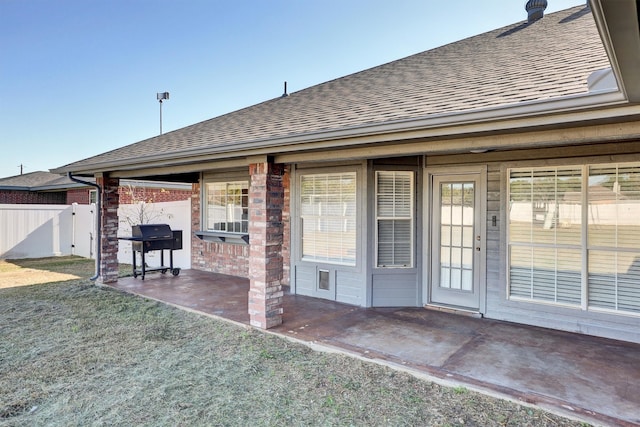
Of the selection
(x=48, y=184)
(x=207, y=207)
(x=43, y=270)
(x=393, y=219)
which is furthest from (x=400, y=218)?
(x=48, y=184)

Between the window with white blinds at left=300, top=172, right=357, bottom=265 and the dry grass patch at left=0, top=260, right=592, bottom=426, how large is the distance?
2140 mm

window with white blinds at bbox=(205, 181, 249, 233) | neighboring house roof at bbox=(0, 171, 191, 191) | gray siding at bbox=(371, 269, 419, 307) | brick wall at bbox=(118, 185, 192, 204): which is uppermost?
neighboring house roof at bbox=(0, 171, 191, 191)

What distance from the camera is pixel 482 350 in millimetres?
4266

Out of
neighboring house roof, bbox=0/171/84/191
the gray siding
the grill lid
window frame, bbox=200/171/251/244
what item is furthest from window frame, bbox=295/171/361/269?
neighboring house roof, bbox=0/171/84/191

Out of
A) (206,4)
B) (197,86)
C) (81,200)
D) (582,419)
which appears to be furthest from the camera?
(81,200)

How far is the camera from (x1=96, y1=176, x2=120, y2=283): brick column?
26.2 feet

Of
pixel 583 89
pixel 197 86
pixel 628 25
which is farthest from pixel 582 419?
pixel 197 86

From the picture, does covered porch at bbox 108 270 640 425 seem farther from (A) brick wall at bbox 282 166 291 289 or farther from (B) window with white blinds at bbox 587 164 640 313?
(A) brick wall at bbox 282 166 291 289

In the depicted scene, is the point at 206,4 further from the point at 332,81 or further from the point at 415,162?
the point at 415,162

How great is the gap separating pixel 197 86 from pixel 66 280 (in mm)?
10348

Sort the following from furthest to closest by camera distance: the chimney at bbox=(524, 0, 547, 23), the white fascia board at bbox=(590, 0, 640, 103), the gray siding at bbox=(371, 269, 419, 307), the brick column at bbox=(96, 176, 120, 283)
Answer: the brick column at bbox=(96, 176, 120, 283), the chimney at bbox=(524, 0, 547, 23), the gray siding at bbox=(371, 269, 419, 307), the white fascia board at bbox=(590, 0, 640, 103)

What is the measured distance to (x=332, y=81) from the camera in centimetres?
846

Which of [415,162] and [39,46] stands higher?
[39,46]

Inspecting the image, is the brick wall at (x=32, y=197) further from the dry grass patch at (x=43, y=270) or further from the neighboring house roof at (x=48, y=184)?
the dry grass patch at (x=43, y=270)
